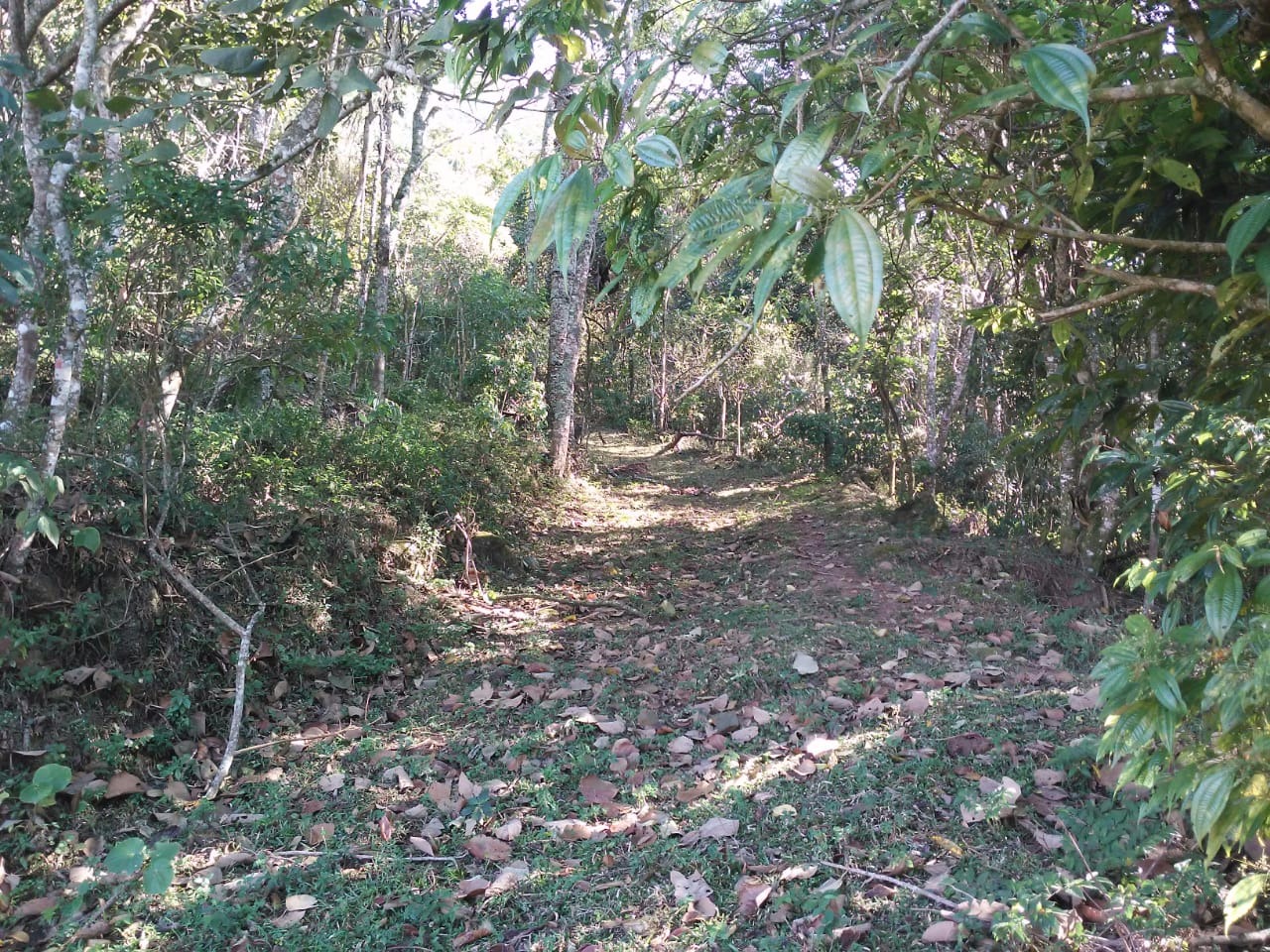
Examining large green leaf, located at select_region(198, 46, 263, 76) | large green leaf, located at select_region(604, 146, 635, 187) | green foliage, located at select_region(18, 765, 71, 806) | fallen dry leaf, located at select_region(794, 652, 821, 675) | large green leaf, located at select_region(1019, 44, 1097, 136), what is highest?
large green leaf, located at select_region(198, 46, 263, 76)

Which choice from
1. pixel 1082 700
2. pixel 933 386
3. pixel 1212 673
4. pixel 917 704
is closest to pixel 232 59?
pixel 1212 673

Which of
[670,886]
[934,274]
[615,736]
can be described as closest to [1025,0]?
[670,886]

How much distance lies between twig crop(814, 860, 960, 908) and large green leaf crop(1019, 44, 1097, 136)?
199 cm

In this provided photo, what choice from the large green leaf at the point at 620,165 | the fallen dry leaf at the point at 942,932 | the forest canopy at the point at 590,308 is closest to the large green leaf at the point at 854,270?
the forest canopy at the point at 590,308

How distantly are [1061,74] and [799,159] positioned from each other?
0.36 meters

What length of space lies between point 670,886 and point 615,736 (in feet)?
4.05

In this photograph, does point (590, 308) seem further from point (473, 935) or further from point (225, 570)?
point (473, 935)

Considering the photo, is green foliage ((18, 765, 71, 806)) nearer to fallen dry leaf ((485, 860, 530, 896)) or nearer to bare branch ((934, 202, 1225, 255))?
fallen dry leaf ((485, 860, 530, 896))

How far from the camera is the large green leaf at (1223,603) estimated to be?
1262 mm

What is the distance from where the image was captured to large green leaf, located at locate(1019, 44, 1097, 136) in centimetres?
107

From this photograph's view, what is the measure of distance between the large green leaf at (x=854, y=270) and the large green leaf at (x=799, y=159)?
0.09 metres

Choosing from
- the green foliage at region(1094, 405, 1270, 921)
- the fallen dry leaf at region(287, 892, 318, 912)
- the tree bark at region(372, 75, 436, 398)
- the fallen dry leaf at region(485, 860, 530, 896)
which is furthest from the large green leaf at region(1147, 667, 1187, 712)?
the tree bark at region(372, 75, 436, 398)

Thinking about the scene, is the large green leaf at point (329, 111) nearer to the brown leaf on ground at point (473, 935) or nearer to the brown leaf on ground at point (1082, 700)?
the brown leaf on ground at point (473, 935)

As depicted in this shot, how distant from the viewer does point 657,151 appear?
1.17 metres
